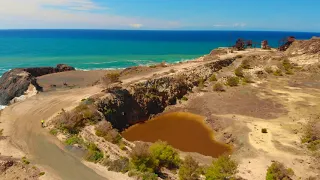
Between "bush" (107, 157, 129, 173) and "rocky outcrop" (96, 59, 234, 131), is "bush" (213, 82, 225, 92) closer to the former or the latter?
"rocky outcrop" (96, 59, 234, 131)

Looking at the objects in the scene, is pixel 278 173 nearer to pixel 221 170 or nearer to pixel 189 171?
pixel 221 170

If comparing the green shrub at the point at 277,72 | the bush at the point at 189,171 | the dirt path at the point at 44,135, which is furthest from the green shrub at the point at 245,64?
the bush at the point at 189,171

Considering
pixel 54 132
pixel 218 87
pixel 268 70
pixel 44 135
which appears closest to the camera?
pixel 44 135

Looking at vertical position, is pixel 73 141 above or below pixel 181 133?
above

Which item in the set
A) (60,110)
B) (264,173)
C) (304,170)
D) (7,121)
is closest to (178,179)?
(264,173)

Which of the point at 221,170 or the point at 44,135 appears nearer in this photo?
the point at 221,170

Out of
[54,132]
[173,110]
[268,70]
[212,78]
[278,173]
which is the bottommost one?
[173,110]

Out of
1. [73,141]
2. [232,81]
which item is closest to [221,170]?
[73,141]

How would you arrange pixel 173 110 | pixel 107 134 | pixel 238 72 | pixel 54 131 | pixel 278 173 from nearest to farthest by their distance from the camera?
pixel 278 173
pixel 54 131
pixel 107 134
pixel 173 110
pixel 238 72
